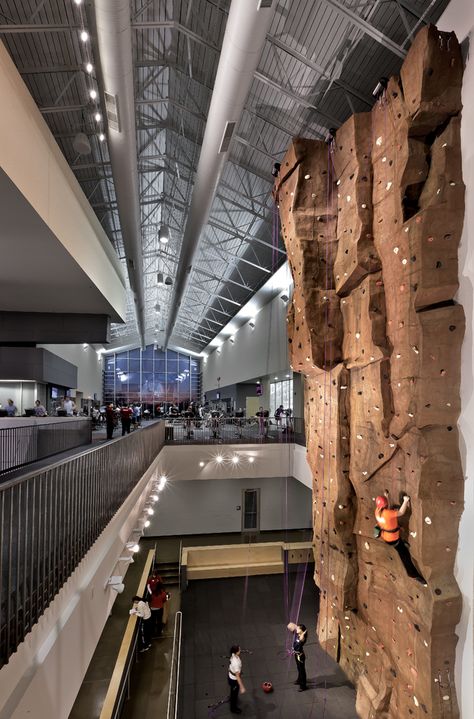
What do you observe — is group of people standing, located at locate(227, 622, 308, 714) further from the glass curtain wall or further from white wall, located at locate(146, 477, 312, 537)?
the glass curtain wall

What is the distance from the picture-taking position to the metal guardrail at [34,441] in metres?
8.41

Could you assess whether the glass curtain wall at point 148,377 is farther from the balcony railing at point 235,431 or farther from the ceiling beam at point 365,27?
the ceiling beam at point 365,27

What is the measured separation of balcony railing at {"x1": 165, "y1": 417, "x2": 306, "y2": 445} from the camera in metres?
16.1

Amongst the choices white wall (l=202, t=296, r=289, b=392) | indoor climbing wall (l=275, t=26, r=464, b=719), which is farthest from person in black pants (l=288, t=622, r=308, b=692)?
white wall (l=202, t=296, r=289, b=392)

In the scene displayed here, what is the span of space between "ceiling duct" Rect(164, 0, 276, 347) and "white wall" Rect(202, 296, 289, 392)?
9.62 metres

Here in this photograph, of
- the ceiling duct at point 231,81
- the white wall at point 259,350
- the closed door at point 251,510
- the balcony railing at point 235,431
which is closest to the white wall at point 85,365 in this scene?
the balcony railing at point 235,431

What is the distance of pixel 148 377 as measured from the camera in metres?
46.7

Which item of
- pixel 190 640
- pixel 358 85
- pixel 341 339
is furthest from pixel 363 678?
pixel 358 85

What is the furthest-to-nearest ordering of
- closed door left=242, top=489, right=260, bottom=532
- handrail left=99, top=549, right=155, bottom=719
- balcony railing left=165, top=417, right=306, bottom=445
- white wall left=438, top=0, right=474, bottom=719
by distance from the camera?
closed door left=242, top=489, right=260, bottom=532
balcony railing left=165, top=417, right=306, bottom=445
handrail left=99, top=549, right=155, bottom=719
white wall left=438, top=0, right=474, bottom=719

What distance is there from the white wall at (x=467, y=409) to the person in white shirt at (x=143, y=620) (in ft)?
25.9

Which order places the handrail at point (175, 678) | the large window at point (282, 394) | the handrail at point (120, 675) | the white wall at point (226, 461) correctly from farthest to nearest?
the large window at point (282, 394) → the white wall at point (226, 461) → the handrail at point (175, 678) → the handrail at point (120, 675)

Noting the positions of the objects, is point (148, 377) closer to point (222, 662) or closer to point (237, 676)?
point (222, 662)

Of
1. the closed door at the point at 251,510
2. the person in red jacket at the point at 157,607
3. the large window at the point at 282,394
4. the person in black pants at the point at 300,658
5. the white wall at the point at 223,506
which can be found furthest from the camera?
the large window at the point at 282,394

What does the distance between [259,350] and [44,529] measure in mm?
20636
